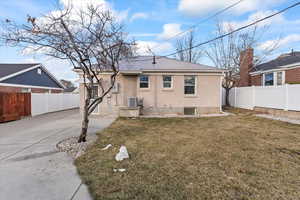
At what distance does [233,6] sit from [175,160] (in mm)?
7270

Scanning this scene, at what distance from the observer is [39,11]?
16.1 ft

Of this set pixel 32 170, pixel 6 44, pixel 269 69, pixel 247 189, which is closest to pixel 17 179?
pixel 32 170

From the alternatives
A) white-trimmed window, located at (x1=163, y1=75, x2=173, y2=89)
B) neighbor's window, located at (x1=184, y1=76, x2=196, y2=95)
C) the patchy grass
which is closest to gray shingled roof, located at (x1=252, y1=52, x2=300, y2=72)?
neighbor's window, located at (x1=184, y1=76, x2=196, y2=95)

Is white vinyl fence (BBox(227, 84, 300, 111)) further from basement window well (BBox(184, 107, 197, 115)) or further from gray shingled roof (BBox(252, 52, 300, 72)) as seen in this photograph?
basement window well (BBox(184, 107, 197, 115))

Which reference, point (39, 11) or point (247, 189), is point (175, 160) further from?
point (39, 11)

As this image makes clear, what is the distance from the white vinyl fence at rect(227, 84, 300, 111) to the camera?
9117 millimetres

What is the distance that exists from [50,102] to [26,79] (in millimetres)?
3963

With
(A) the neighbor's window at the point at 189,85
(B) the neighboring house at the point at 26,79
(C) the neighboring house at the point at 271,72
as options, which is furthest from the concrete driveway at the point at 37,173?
(C) the neighboring house at the point at 271,72

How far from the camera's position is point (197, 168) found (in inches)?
138

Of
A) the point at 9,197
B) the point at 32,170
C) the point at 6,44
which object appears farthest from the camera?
the point at 6,44

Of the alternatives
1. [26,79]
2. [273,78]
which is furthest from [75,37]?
[273,78]

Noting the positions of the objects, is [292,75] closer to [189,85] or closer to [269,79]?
[269,79]

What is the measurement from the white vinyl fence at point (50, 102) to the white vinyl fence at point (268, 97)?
16.7m

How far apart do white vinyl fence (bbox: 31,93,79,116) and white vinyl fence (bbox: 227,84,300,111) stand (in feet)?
54.9
